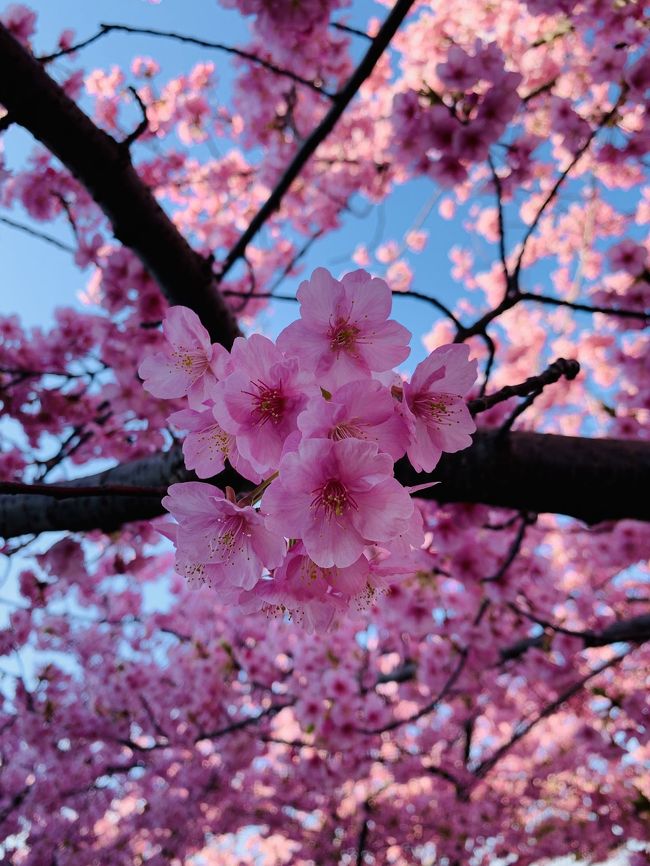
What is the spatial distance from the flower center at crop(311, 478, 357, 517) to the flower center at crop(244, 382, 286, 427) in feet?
0.54

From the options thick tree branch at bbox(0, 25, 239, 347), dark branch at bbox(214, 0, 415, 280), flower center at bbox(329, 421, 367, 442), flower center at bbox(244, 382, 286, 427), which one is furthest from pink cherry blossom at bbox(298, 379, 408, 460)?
dark branch at bbox(214, 0, 415, 280)

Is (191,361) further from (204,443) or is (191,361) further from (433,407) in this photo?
(433,407)

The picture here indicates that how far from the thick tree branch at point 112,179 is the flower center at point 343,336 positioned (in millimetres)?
1393

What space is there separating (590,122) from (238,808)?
726 cm

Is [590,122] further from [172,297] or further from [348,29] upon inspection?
[172,297]

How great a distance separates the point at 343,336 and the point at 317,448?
0.25 metres

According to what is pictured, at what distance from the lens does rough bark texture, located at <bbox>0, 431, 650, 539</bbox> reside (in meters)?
2.06

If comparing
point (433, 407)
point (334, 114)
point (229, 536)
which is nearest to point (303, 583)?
point (229, 536)

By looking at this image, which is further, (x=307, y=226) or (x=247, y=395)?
(x=307, y=226)

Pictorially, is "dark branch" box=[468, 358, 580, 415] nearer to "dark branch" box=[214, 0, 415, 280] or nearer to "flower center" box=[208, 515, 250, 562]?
"flower center" box=[208, 515, 250, 562]

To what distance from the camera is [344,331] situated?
99cm

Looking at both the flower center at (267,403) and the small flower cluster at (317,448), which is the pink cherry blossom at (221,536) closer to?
the small flower cluster at (317,448)

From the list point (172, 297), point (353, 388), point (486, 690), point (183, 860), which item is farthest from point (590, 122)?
point (183, 860)

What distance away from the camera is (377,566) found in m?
1.05
